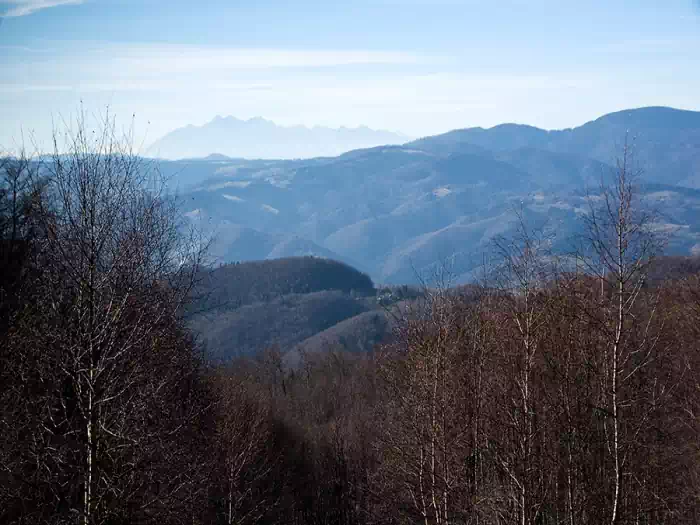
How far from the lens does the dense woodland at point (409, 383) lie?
434 inches

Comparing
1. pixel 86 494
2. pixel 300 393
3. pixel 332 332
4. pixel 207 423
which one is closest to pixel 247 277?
pixel 332 332

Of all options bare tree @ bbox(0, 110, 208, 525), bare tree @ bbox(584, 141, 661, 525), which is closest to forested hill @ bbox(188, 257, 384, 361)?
bare tree @ bbox(0, 110, 208, 525)

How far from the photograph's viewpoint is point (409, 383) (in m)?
16.7

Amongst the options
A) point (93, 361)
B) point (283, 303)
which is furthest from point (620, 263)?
point (283, 303)

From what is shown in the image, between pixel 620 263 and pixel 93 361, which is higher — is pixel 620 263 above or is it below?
above

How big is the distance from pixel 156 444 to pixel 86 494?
230 cm

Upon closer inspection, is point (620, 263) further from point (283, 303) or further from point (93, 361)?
point (283, 303)

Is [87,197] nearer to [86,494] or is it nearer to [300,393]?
[86,494]

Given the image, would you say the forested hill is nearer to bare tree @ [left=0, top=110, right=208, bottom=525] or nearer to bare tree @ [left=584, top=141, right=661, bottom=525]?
bare tree @ [left=0, top=110, right=208, bottom=525]

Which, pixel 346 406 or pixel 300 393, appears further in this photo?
pixel 300 393

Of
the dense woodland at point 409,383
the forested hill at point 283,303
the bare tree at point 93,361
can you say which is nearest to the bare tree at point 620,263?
the dense woodland at point 409,383

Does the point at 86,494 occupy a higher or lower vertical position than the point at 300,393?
higher

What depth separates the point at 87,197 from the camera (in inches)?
439

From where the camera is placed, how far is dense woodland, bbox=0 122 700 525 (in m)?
11.0
